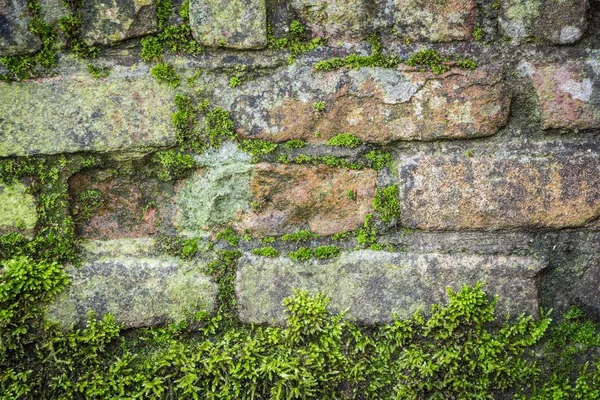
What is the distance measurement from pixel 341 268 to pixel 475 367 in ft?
1.20

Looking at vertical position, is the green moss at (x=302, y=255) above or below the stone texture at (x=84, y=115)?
below

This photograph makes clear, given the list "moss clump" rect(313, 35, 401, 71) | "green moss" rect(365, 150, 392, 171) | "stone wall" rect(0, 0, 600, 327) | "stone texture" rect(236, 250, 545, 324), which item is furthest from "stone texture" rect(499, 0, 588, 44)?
"stone texture" rect(236, 250, 545, 324)

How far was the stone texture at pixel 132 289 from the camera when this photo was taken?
1.15 m

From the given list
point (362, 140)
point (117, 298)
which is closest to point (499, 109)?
point (362, 140)

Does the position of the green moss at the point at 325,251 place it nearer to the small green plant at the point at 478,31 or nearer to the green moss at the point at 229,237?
the green moss at the point at 229,237

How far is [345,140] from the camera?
114 cm

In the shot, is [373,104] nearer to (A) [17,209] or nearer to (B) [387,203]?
→ (B) [387,203]

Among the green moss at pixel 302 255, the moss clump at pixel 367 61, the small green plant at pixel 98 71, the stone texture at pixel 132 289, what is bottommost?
the stone texture at pixel 132 289

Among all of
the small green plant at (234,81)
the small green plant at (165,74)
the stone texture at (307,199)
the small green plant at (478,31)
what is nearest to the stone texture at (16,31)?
the small green plant at (165,74)

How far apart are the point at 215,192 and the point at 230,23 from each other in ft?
1.19

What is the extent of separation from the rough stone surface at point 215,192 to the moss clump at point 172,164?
0.02 meters

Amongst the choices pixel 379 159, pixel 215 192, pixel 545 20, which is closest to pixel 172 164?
pixel 215 192

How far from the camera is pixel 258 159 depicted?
45.5 inches

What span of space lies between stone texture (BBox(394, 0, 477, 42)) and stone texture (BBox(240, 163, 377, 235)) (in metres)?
0.31
